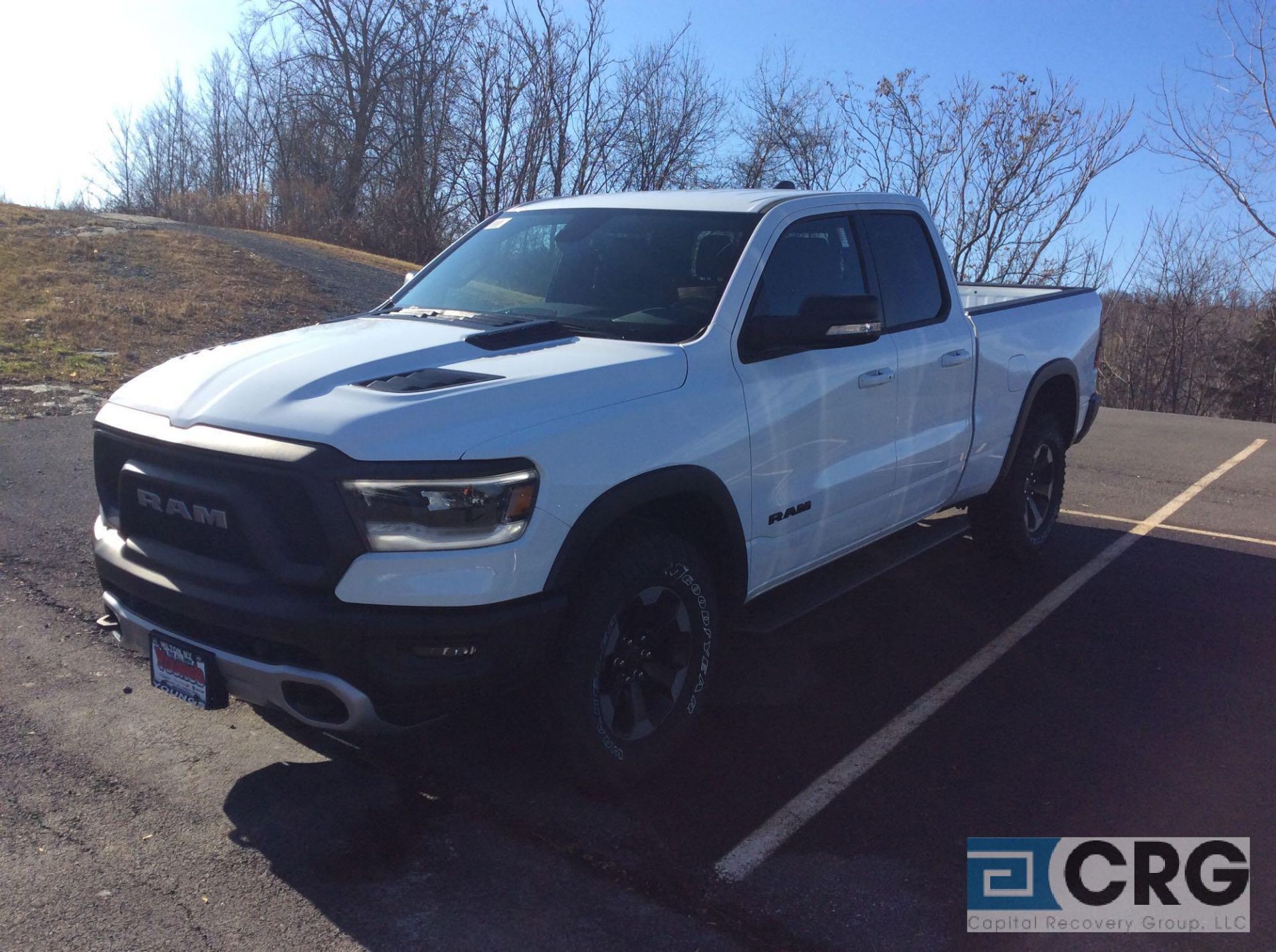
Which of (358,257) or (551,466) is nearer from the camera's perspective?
(551,466)

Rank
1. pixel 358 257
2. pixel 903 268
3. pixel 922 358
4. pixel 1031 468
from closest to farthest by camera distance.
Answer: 1. pixel 922 358
2. pixel 903 268
3. pixel 1031 468
4. pixel 358 257

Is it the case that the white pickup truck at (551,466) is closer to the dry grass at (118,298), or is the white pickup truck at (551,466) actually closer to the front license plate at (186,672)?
the front license plate at (186,672)

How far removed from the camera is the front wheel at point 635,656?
3287 millimetres

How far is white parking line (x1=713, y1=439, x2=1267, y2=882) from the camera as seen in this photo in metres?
3.32

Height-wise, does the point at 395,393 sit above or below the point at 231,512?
above

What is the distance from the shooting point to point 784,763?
12.9 feet

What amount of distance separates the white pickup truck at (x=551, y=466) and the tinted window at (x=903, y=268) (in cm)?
3

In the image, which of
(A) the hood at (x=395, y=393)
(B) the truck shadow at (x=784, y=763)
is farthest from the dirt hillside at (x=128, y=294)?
(B) the truck shadow at (x=784, y=763)

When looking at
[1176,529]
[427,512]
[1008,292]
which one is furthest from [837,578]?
[1176,529]

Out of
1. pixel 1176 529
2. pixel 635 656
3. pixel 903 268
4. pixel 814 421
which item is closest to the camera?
pixel 635 656

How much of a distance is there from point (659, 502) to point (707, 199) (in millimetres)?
1713

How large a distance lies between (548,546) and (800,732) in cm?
161

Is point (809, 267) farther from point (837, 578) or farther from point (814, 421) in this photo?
point (837, 578)

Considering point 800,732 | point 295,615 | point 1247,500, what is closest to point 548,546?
point 295,615
